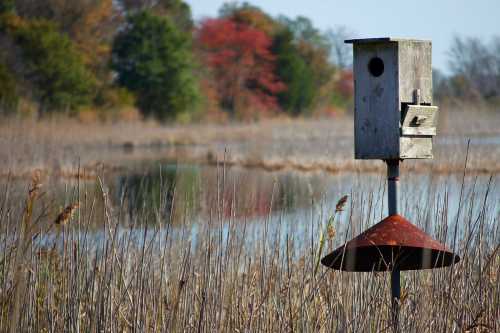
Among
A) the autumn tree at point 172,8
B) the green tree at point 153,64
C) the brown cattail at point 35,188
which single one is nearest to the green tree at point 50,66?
the green tree at point 153,64

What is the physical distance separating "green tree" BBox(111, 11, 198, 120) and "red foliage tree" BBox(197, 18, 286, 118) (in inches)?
248

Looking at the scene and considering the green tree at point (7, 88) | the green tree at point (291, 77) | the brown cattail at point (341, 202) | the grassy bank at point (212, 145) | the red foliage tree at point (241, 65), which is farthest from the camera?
the green tree at point (291, 77)

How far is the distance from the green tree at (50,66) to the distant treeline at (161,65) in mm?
26

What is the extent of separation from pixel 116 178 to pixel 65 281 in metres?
9.98

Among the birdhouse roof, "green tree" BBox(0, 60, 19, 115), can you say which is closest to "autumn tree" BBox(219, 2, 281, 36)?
"green tree" BBox(0, 60, 19, 115)

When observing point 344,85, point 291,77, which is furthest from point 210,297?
point 344,85

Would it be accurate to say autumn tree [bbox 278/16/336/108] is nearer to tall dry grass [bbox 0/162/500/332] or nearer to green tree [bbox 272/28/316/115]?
green tree [bbox 272/28/316/115]

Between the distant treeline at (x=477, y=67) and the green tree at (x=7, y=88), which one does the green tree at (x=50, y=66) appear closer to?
the green tree at (x=7, y=88)

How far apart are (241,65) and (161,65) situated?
8562 millimetres

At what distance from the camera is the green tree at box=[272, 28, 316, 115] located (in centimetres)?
3490

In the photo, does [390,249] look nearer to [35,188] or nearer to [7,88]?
[35,188]

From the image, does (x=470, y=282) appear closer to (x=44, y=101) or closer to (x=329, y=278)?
(x=329, y=278)

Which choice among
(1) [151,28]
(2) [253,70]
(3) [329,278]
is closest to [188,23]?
(2) [253,70]

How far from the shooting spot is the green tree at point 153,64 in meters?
26.0
